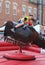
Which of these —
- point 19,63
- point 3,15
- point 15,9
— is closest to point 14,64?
point 19,63

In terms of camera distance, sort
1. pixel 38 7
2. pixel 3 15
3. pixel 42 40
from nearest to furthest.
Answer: pixel 42 40
pixel 3 15
pixel 38 7

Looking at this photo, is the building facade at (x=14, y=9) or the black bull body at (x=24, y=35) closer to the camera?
the black bull body at (x=24, y=35)

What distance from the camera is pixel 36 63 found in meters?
2.49

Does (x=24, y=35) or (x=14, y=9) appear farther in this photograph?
(x=14, y=9)

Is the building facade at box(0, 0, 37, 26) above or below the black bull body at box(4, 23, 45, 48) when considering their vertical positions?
above

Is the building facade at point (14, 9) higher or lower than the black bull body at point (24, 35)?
higher

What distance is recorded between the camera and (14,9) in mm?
20688

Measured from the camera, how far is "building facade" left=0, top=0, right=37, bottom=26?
763 inches

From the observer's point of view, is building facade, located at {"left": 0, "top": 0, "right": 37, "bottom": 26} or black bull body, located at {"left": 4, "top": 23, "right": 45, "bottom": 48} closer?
black bull body, located at {"left": 4, "top": 23, "right": 45, "bottom": 48}

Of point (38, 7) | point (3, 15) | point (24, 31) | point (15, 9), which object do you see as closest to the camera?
point (24, 31)

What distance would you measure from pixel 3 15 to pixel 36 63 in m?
17.1

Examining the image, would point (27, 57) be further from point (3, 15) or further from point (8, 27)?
point (3, 15)

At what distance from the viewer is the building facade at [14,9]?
19.4 m

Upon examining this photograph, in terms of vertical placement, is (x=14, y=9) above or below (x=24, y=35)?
above
